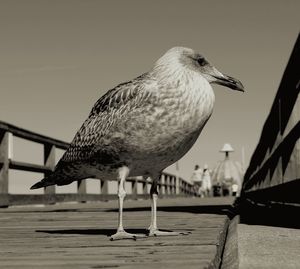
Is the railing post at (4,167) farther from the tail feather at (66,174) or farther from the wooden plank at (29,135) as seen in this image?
the tail feather at (66,174)

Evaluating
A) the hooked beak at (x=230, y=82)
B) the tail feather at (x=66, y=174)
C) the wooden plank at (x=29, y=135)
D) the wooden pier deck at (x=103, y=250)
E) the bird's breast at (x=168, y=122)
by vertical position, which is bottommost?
the wooden pier deck at (x=103, y=250)

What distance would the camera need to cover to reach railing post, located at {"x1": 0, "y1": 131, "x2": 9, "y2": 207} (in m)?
8.14

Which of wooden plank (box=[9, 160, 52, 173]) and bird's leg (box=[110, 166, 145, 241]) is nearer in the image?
bird's leg (box=[110, 166, 145, 241])

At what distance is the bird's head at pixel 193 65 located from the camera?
3.57 meters

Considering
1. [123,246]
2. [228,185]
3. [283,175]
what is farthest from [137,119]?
[228,185]

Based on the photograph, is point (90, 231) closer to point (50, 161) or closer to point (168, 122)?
point (168, 122)

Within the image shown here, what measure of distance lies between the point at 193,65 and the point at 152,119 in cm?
52

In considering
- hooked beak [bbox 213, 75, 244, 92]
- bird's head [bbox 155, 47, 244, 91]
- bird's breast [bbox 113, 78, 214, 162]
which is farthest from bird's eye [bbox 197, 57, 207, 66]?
bird's breast [bbox 113, 78, 214, 162]

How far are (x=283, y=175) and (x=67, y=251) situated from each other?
2.93 metres

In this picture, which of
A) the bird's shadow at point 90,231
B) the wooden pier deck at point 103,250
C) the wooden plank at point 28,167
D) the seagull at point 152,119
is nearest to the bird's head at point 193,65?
the seagull at point 152,119

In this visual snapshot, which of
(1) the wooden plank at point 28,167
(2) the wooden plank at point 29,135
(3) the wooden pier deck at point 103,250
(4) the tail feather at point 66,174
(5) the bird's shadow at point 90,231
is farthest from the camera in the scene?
(1) the wooden plank at point 28,167

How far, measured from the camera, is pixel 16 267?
2.33 m

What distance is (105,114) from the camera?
3.69 metres

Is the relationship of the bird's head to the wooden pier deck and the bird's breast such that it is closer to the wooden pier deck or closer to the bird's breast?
the bird's breast
